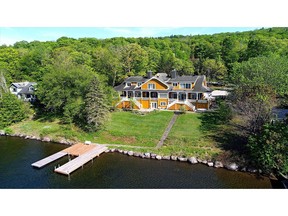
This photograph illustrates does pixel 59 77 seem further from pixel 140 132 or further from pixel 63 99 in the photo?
pixel 140 132

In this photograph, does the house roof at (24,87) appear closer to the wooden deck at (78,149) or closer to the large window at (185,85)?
the wooden deck at (78,149)

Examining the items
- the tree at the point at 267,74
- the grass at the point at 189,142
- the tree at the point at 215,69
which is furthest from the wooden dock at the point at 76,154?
the tree at the point at 215,69

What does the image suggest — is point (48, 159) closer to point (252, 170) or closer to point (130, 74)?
point (252, 170)

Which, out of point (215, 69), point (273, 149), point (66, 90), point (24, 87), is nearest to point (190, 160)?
point (273, 149)

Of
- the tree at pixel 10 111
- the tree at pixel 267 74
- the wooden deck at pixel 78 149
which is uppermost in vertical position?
the tree at pixel 267 74

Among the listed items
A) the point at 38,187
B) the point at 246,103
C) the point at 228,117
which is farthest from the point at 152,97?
the point at 38,187

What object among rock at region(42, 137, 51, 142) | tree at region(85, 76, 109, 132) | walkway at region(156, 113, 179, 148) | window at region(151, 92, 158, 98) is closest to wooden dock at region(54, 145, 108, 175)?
tree at region(85, 76, 109, 132)
